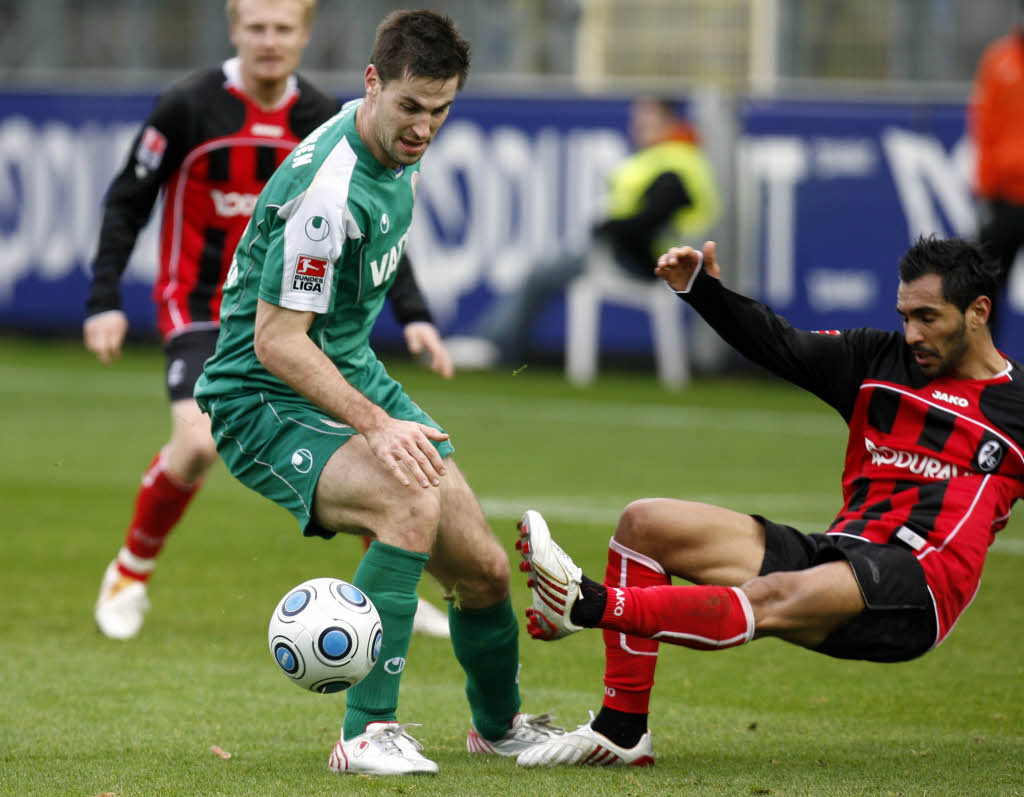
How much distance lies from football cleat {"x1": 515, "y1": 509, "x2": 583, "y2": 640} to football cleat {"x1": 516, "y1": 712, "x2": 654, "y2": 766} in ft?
1.56

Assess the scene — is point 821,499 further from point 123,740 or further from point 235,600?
point 123,740

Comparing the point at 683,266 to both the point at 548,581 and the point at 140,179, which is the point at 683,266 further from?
the point at 140,179

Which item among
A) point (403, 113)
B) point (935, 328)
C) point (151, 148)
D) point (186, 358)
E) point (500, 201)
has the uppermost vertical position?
point (403, 113)

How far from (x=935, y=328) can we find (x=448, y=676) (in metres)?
2.07

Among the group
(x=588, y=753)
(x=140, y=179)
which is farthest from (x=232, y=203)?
(x=588, y=753)

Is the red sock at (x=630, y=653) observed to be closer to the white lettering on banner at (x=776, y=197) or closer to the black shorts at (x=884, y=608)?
the black shorts at (x=884, y=608)

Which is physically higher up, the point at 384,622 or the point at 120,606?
the point at 384,622

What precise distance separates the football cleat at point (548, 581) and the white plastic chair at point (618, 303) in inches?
398

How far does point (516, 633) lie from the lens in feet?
15.2

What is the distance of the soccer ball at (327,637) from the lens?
4.11 m

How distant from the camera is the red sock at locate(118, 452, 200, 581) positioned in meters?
6.23

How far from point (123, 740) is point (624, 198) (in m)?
9.94

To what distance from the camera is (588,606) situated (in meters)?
4.06

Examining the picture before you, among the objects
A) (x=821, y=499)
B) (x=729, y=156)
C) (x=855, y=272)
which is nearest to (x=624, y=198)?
(x=729, y=156)
